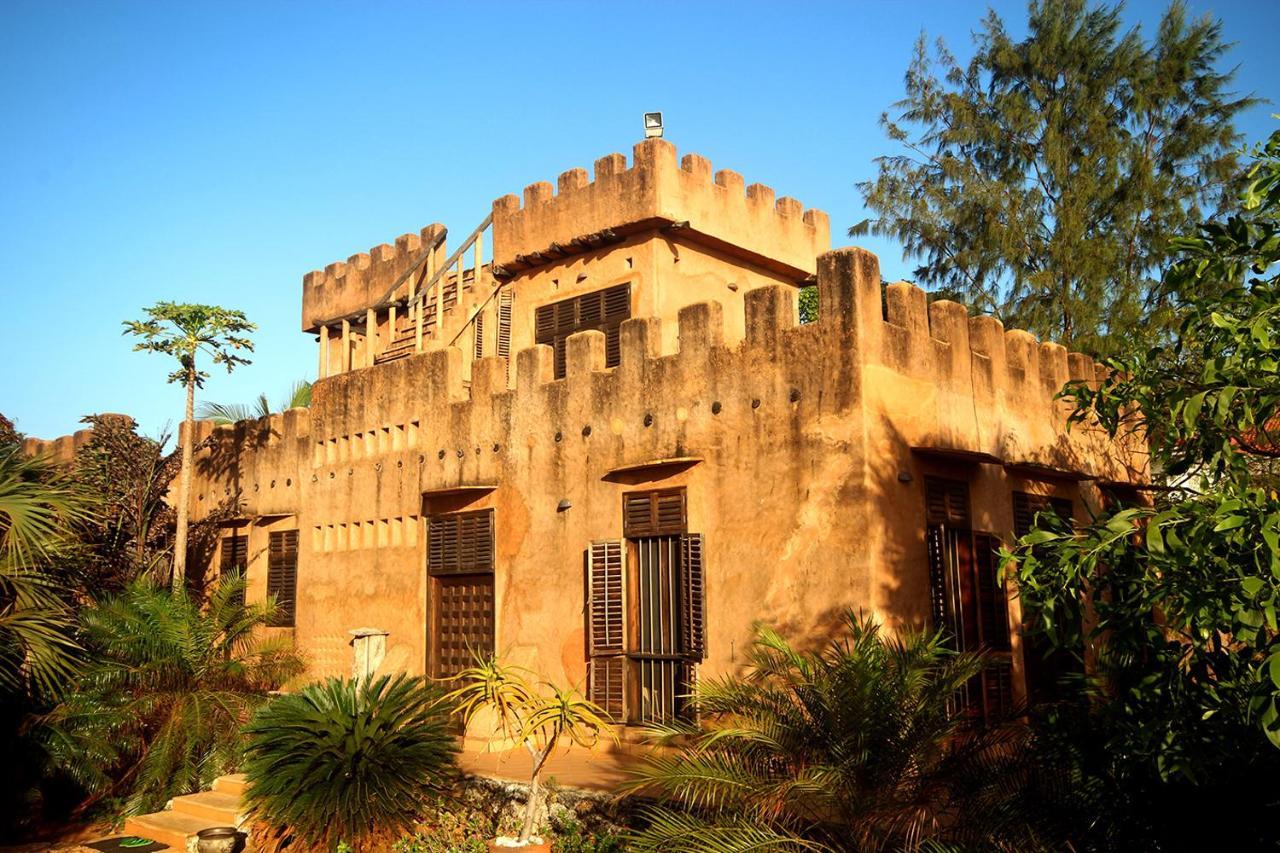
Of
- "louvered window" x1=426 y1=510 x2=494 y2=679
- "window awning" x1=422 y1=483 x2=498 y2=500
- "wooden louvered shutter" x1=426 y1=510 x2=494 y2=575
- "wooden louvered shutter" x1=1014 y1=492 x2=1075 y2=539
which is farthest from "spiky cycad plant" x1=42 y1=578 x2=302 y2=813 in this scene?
"wooden louvered shutter" x1=1014 y1=492 x2=1075 y2=539

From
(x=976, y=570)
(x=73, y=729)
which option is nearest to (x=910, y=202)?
(x=976, y=570)

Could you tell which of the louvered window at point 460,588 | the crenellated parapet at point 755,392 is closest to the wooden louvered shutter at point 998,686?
the crenellated parapet at point 755,392

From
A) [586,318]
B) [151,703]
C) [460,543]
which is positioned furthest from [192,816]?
[586,318]

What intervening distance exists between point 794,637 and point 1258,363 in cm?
560

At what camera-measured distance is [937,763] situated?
22.1 feet

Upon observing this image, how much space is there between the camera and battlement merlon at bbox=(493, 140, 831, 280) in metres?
14.3

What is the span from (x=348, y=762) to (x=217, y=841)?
5.35 ft

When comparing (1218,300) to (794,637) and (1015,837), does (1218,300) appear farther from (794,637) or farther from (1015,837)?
(794,637)

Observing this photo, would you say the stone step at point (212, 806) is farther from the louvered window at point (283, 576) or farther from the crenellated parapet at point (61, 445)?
the crenellated parapet at point (61, 445)

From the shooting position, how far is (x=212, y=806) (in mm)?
11617

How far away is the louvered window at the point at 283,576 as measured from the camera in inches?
651

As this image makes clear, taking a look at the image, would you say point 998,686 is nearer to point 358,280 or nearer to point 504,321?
point 504,321

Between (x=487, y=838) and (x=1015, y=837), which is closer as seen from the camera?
(x=1015, y=837)

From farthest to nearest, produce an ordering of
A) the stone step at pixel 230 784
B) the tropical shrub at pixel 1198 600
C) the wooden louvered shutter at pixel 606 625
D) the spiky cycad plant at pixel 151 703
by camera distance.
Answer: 1. the spiky cycad plant at pixel 151 703
2. the stone step at pixel 230 784
3. the wooden louvered shutter at pixel 606 625
4. the tropical shrub at pixel 1198 600
